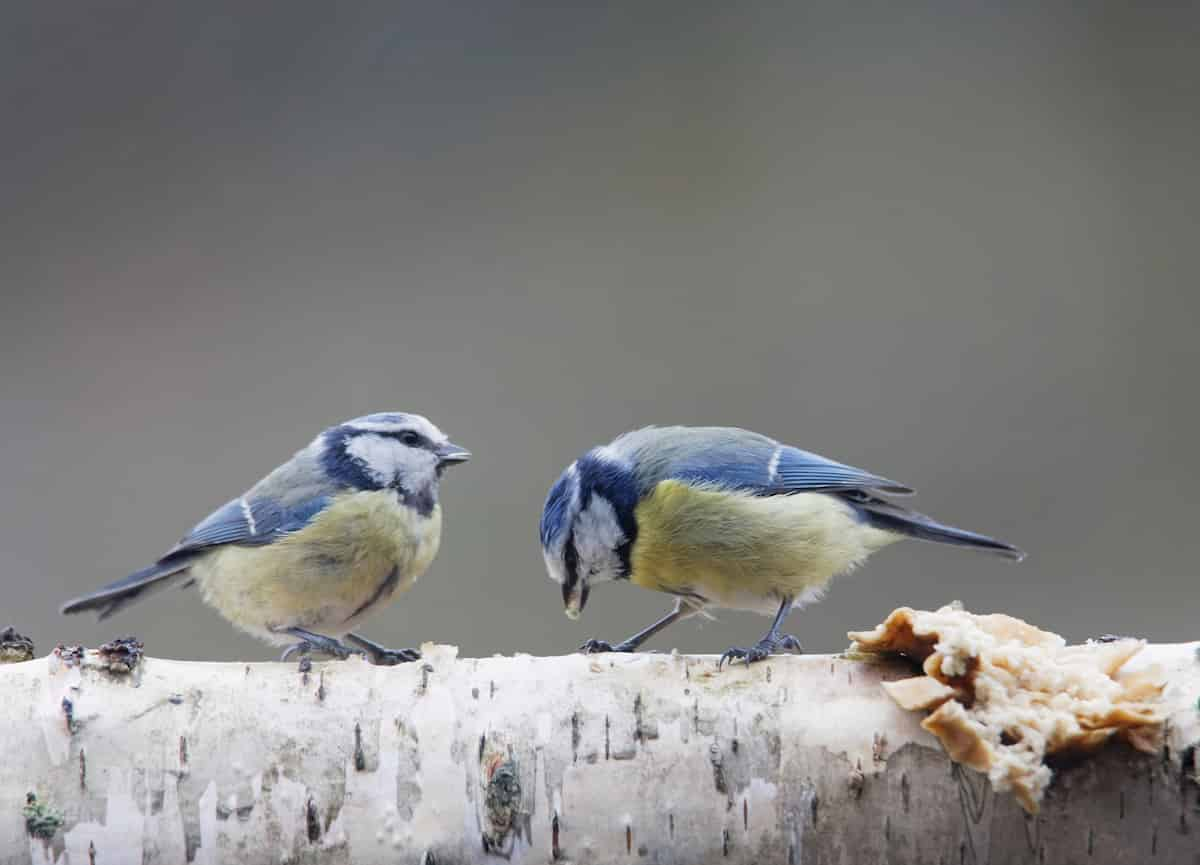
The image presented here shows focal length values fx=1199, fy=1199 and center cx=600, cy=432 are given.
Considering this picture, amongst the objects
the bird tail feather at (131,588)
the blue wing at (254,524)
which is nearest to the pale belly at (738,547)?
the blue wing at (254,524)

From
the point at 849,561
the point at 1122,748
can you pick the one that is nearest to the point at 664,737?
the point at 1122,748

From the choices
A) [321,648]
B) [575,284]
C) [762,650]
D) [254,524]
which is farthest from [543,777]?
[575,284]

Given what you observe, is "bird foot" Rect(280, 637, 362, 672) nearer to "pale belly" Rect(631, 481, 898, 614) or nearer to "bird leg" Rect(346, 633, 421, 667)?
"bird leg" Rect(346, 633, 421, 667)

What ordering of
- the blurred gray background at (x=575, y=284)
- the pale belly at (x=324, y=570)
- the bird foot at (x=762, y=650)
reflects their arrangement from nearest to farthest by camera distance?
the bird foot at (x=762, y=650) → the pale belly at (x=324, y=570) → the blurred gray background at (x=575, y=284)

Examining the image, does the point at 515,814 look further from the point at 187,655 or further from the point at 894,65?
the point at 894,65

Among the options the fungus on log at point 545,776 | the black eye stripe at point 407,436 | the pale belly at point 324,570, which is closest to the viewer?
the fungus on log at point 545,776

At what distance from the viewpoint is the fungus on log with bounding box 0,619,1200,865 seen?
33.6 inches

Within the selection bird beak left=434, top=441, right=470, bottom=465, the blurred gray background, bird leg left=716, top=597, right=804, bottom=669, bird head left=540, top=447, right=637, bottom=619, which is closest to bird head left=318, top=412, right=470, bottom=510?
bird beak left=434, top=441, right=470, bottom=465

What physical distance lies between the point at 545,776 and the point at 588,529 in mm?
422

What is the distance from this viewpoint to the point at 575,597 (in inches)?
52.7

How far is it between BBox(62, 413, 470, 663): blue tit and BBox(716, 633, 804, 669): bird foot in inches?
16.7

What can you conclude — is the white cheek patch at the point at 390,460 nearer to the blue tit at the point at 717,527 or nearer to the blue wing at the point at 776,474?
the blue tit at the point at 717,527

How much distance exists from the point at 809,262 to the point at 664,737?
193 centimetres

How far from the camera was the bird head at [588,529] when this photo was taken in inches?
51.0
